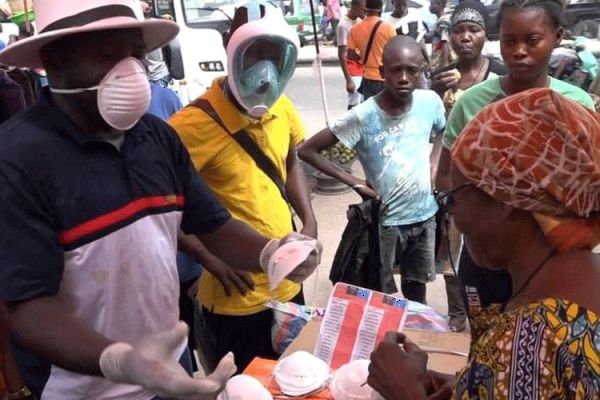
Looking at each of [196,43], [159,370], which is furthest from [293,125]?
[196,43]

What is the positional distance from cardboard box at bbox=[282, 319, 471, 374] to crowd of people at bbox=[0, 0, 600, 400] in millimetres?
174

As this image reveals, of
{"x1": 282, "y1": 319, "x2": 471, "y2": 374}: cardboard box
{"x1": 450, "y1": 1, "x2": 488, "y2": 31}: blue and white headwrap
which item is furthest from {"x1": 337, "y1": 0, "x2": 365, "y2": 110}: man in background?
{"x1": 282, "y1": 319, "x2": 471, "y2": 374}: cardboard box

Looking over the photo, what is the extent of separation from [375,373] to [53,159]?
902mm

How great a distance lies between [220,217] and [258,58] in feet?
2.62

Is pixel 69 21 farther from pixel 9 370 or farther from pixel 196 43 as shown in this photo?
pixel 196 43

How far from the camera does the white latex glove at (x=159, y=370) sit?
120cm

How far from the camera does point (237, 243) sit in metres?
1.93

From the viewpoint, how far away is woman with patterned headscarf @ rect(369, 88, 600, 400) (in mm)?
1149

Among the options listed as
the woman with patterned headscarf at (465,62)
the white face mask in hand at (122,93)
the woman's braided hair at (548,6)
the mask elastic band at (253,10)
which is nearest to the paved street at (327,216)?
the woman with patterned headscarf at (465,62)

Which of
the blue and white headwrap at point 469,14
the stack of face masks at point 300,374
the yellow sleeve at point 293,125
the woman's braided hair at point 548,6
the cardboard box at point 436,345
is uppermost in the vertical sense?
the woman's braided hair at point 548,6

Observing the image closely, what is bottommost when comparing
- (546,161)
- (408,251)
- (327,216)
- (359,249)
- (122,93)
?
(327,216)

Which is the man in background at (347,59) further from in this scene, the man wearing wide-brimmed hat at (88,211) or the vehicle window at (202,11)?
the man wearing wide-brimmed hat at (88,211)

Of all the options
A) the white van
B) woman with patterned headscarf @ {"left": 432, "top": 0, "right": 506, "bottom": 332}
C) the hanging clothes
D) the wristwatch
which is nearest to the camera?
the wristwatch

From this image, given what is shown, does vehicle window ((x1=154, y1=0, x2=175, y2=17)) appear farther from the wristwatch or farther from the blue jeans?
the wristwatch
